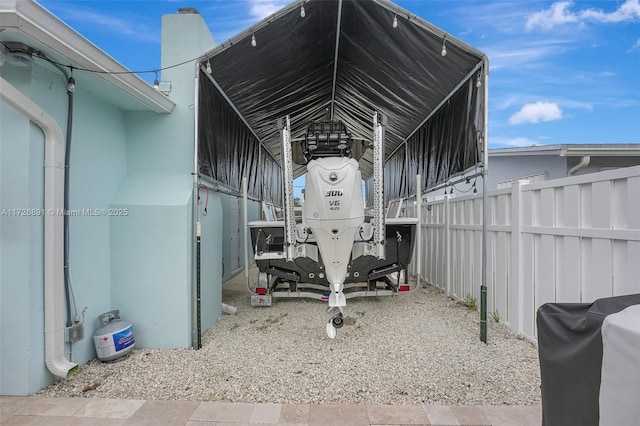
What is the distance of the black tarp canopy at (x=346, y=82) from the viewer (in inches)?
132

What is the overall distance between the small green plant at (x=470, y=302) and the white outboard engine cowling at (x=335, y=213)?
240cm

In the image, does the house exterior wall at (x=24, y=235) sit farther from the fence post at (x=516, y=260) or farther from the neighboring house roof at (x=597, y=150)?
the neighboring house roof at (x=597, y=150)

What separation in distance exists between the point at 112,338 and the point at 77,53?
226cm

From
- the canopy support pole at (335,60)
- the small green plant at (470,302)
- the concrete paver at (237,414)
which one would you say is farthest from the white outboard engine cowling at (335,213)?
the small green plant at (470,302)

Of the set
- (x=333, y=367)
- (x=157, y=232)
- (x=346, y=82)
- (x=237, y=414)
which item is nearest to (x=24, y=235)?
(x=157, y=232)

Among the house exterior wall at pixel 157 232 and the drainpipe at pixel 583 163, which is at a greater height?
the drainpipe at pixel 583 163

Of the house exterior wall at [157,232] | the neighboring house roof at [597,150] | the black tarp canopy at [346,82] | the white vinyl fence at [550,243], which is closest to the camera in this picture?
the white vinyl fence at [550,243]

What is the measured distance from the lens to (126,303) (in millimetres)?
3240

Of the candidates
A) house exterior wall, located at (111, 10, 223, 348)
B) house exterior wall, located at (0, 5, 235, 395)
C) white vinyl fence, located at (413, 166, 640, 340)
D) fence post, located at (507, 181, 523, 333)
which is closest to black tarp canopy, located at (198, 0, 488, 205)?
house exterior wall, located at (111, 10, 223, 348)

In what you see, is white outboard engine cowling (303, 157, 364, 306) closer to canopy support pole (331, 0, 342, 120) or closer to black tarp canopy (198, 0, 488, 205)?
black tarp canopy (198, 0, 488, 205)

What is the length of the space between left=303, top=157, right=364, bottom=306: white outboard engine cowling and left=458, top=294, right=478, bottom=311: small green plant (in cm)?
240

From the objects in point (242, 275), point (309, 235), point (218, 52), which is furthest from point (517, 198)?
point (242, 275)

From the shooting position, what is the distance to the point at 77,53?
7.72 ft

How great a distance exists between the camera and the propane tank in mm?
2904
